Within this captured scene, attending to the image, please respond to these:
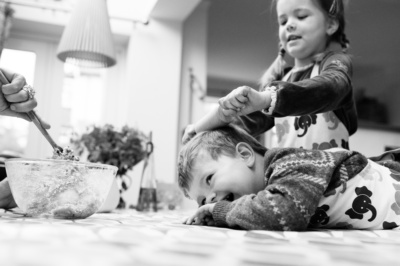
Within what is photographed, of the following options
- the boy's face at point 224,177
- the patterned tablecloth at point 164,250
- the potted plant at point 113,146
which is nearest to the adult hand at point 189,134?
the boy's face at point 224,177

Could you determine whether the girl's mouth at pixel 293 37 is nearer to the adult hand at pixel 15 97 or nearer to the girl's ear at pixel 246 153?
the girl's ear at pixel 246 153

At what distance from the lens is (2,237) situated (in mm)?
450

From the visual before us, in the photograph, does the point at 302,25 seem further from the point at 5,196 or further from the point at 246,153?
the point at 5,196

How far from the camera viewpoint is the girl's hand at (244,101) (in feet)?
2.53

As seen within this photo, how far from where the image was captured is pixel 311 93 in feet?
2.73

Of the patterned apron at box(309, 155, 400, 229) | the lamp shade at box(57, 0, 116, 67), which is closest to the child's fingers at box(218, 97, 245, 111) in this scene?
the patterned apron at box(309, 155, 400, 229)

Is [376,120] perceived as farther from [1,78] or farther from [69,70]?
[1,78]

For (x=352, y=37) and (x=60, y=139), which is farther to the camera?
(x=352, y=37)

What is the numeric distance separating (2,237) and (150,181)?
1.15 meters

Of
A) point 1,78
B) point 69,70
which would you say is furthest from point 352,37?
point 1,78

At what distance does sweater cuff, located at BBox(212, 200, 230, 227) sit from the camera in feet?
2.44

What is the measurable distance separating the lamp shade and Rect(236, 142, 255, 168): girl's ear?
51.0 inches

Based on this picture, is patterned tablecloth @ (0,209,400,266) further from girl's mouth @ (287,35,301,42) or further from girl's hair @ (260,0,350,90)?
girl's mouth @ (287,35,301,42)

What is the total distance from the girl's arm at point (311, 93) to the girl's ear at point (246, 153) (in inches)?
4.4
